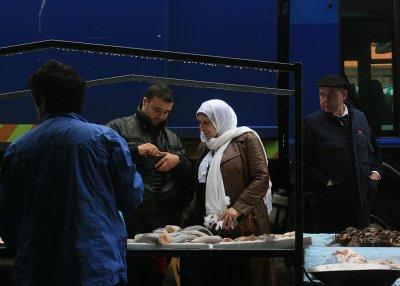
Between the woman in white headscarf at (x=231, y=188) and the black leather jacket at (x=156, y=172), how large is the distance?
7.9 inches

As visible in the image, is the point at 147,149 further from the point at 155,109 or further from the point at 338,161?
the point at 338,161

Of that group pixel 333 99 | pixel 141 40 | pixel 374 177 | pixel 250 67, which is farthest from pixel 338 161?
pixel 250 67

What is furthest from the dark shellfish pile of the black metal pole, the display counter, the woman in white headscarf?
the black metal pole

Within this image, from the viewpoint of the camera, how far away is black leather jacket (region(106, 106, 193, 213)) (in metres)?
4.93

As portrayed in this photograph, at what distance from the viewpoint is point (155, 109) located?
16.2 ft

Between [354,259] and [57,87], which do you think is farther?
[354,259]

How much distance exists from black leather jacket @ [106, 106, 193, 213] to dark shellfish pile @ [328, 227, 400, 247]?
1132mm

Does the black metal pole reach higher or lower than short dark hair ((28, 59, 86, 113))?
lower

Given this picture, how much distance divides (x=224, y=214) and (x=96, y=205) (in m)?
1.70

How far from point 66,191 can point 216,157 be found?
6.14ft

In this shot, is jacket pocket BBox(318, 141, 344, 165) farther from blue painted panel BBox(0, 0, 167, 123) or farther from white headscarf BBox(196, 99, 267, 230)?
blue painted panel BBox(0, 0, 167, 123)

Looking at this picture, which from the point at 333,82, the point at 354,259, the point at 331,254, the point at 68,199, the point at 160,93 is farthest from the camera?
the point at 333,82

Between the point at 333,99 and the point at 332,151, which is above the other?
the point at 333,99

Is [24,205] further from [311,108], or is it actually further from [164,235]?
[311,108]
